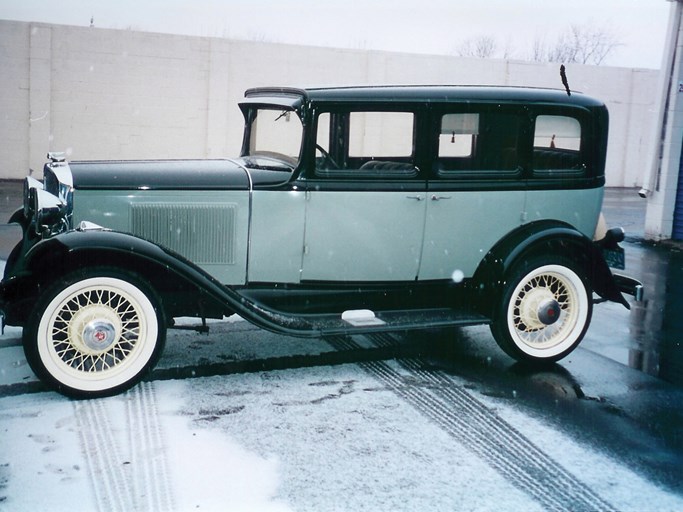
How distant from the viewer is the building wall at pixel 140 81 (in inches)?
606

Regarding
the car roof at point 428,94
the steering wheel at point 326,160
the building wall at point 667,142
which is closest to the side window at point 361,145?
the steering wheel at point 326,160

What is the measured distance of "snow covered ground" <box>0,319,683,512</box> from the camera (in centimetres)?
321

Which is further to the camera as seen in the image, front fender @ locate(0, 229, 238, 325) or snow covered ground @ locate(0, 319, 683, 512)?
front fender @ locate(0, 229, 238, 325)

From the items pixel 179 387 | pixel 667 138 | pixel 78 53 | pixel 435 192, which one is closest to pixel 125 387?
pixel 179 387

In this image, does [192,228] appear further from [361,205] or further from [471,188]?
[471,188]

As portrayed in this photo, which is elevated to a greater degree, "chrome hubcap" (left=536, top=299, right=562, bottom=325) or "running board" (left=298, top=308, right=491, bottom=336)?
"chrome hubcap" (left=536, top=299, right=562, bottom=325)

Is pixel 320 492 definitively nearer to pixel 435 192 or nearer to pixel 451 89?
pixel 435 192

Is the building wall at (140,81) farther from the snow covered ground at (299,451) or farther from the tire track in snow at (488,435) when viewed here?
the tire track in snow at (488,435)

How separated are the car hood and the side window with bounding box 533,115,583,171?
2.14m

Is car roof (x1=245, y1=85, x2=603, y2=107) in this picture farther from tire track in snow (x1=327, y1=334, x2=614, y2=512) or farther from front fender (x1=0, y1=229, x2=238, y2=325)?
tire track in snow (x1=327, y1=334, x2=614, y2=512)

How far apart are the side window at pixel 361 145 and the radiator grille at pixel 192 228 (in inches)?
28.2

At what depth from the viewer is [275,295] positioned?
493cm

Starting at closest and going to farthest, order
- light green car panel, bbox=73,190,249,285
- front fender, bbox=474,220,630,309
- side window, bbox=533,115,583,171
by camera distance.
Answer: light green car panel, bbox=73,190,249,285
front fender, bbox=474,220,630,309
side window, bbox=533,115,583,171

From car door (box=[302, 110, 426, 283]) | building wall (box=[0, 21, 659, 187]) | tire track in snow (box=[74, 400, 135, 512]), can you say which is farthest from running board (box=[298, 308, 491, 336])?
building wall (box=[0, 21, 659, 187])
